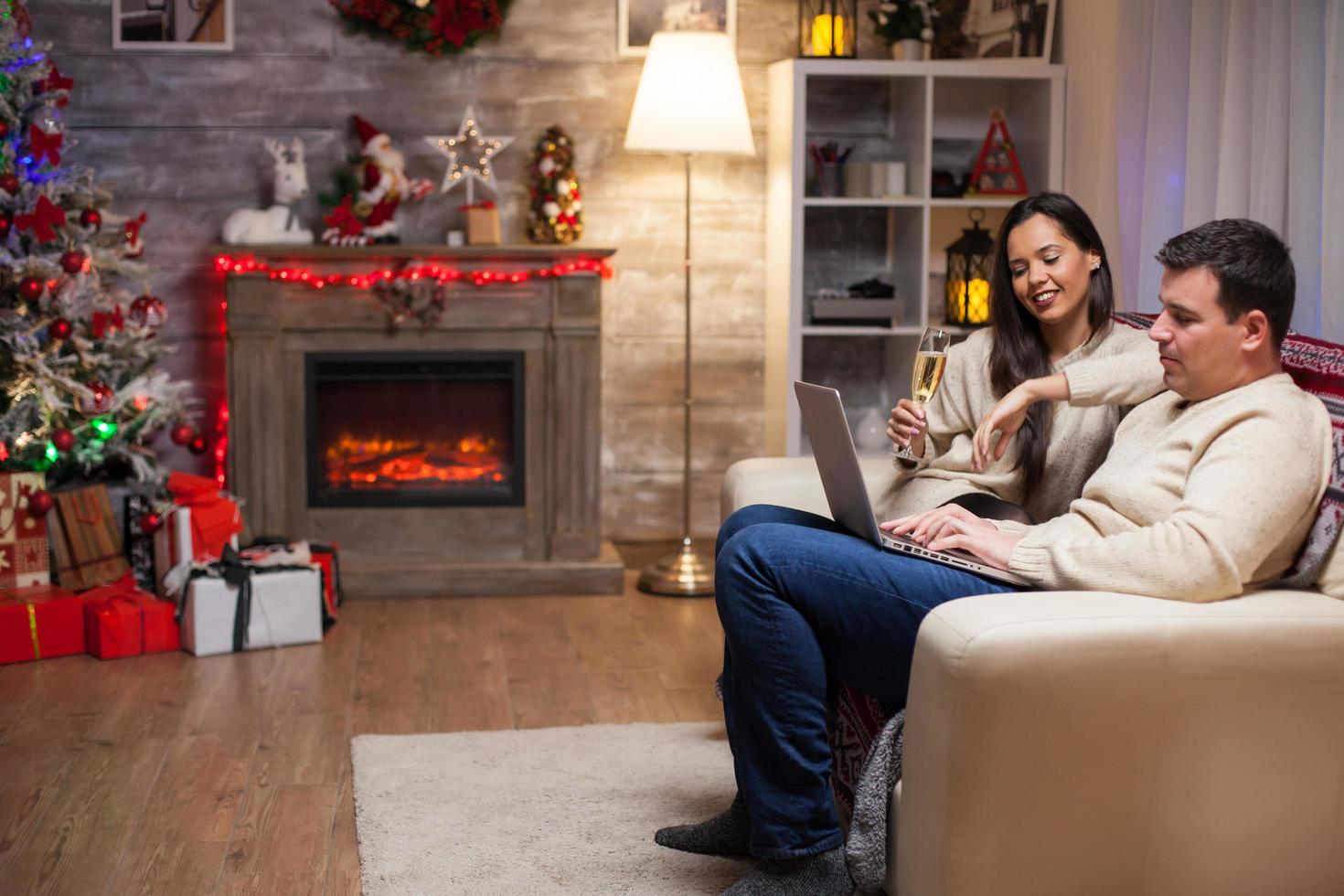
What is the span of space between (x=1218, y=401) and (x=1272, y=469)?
162 mm

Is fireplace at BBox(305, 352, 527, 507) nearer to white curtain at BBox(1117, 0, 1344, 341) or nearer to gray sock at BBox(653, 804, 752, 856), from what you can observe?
white curtain at BBox(1117, 0, 1344, 341)

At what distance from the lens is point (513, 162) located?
15.6 ft

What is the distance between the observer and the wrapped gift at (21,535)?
3.77 metres

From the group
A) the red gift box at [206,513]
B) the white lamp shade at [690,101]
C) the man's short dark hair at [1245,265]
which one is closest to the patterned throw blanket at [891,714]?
the man's short dark hair at [1245,265]

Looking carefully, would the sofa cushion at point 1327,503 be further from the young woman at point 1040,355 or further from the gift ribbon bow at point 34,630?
the gift ribbon bow at point 34,630

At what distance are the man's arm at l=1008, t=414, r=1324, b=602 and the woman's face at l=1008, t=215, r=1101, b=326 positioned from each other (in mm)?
650

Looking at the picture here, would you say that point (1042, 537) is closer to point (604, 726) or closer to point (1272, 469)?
point (1272, 469)

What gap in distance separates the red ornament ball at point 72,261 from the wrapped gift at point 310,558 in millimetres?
896

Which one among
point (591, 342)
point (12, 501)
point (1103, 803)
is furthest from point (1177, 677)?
point (12, 501)

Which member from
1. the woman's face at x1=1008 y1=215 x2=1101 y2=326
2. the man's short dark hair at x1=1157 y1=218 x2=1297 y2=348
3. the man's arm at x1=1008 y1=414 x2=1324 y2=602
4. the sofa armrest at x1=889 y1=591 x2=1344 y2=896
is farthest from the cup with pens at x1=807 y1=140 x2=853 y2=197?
the sofa armrest at x1=889 y1=591 x2=1344 y2=896

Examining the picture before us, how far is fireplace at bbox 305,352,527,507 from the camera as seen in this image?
4402mm

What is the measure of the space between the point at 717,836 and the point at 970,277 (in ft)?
8.93

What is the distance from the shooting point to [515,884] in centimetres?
228

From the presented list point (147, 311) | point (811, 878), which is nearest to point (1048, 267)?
point (811, 878)
